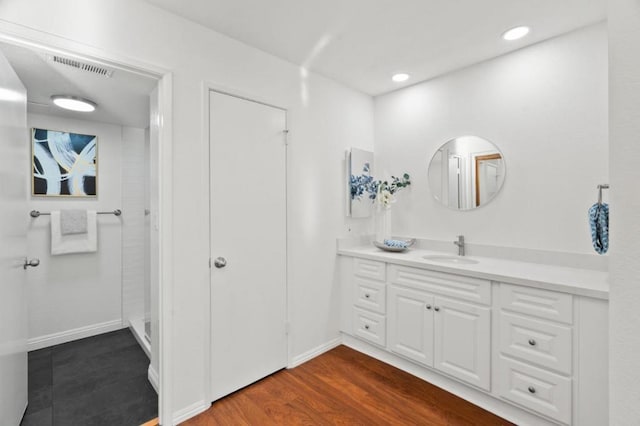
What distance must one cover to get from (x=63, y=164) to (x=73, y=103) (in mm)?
770

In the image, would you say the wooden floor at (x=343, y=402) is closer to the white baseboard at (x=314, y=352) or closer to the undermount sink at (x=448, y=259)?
the white baseboard at (x=314, y=352)

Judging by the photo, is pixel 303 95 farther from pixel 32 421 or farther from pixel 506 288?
pixel 32 421

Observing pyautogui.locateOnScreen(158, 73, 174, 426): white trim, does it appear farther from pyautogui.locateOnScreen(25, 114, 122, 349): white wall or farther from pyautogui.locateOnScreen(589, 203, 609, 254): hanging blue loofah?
pyautogui.locateOnScreen(589, 203, 609, 254): hanging blue loofah

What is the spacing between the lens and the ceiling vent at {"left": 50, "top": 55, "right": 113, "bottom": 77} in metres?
1.64

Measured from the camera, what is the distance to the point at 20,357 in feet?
5.98

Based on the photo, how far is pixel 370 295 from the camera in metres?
2.64

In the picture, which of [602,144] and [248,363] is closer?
[602,144]

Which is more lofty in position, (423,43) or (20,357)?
(423,43)

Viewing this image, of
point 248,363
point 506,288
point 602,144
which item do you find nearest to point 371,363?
point 248,363

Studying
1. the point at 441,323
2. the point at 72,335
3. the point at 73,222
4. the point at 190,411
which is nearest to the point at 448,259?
the point at 441,323

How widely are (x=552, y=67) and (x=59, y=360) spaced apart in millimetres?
4476

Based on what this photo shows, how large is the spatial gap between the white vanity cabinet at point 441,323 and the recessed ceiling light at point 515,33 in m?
1.68

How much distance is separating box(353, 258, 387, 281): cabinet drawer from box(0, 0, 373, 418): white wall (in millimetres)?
250

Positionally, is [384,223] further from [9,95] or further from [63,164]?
[63,164]
